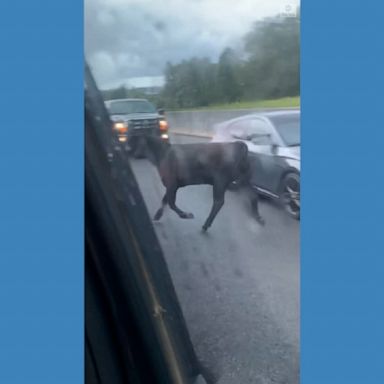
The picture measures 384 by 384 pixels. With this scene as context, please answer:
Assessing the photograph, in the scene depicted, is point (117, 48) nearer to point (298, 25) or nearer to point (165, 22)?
point (165, 22)

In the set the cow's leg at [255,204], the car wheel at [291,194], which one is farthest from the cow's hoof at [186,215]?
the car wheel at [291,194]

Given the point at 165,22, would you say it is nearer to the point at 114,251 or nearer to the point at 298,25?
the point at 298,25

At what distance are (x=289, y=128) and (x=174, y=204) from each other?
0.49 m

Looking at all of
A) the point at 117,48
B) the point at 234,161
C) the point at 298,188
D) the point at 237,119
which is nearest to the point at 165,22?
the point at 117,48

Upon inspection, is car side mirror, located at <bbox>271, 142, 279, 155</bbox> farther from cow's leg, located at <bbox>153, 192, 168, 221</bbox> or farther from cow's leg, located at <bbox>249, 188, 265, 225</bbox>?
cow's leg, located at <bbox>153, 192, 168, 221</bbox>

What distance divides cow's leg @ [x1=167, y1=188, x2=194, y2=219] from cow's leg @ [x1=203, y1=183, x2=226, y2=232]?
0.21 feet

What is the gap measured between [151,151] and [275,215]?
1.64 ft

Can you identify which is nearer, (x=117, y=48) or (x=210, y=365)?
(x=117, y=48)

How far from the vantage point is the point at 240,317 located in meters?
1.97

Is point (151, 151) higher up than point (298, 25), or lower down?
lower down

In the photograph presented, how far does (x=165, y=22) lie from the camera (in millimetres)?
1865

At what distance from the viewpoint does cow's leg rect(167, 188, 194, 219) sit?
6.35 feet

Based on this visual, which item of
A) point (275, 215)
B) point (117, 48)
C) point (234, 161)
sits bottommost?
point (275, 215)

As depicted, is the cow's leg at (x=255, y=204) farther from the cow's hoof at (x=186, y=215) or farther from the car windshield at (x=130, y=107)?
the car windshield at (x=130, y=107)
